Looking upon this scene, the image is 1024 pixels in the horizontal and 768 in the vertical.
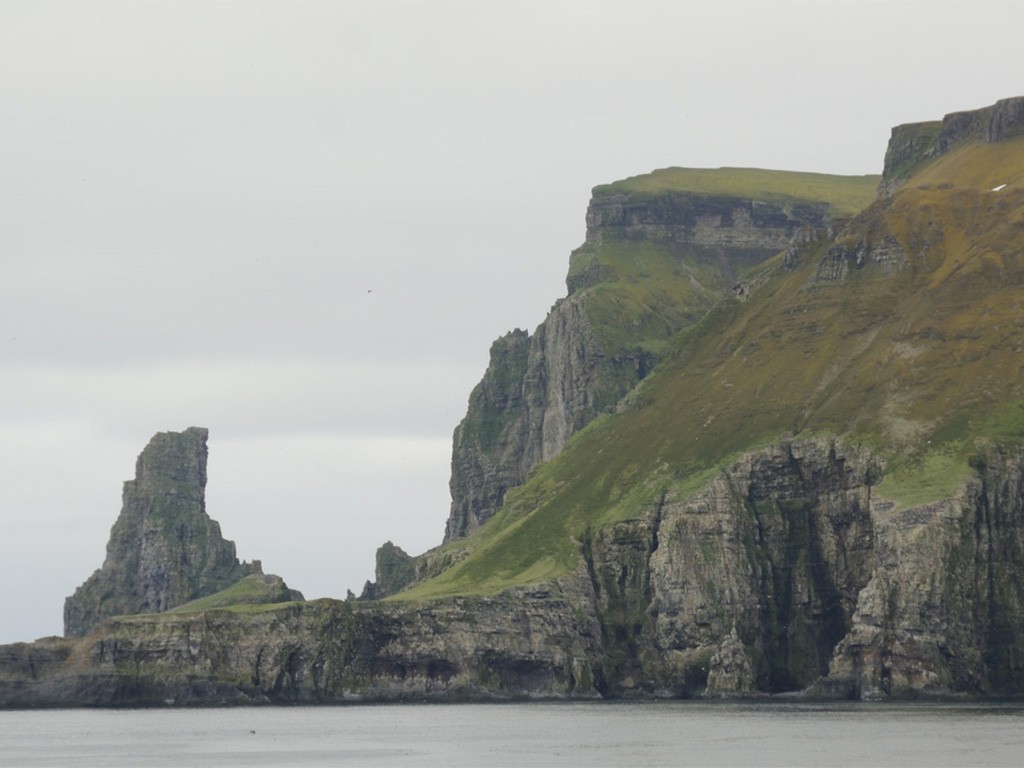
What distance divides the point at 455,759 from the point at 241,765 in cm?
1791

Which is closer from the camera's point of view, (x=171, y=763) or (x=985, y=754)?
(x=985, y=754)

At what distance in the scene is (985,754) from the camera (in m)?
184

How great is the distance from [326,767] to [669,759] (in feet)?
92.7

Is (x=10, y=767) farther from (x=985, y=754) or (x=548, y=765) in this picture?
(x=985, y=754)

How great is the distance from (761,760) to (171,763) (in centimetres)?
5077

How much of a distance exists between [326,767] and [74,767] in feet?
71.9

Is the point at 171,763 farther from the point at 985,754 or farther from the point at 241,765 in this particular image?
the point at 985,754

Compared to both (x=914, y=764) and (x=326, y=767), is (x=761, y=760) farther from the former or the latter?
(x=326, y=767)

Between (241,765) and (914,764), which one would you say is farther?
(241,765)

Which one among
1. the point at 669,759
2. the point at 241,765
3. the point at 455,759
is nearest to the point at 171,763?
the point at 241,765

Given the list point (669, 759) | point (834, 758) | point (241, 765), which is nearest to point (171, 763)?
point (241, 765)

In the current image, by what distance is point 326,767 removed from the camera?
192250 mm

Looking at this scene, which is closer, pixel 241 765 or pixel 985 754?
pixel 985 754

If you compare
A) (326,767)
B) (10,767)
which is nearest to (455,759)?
(326,767)
